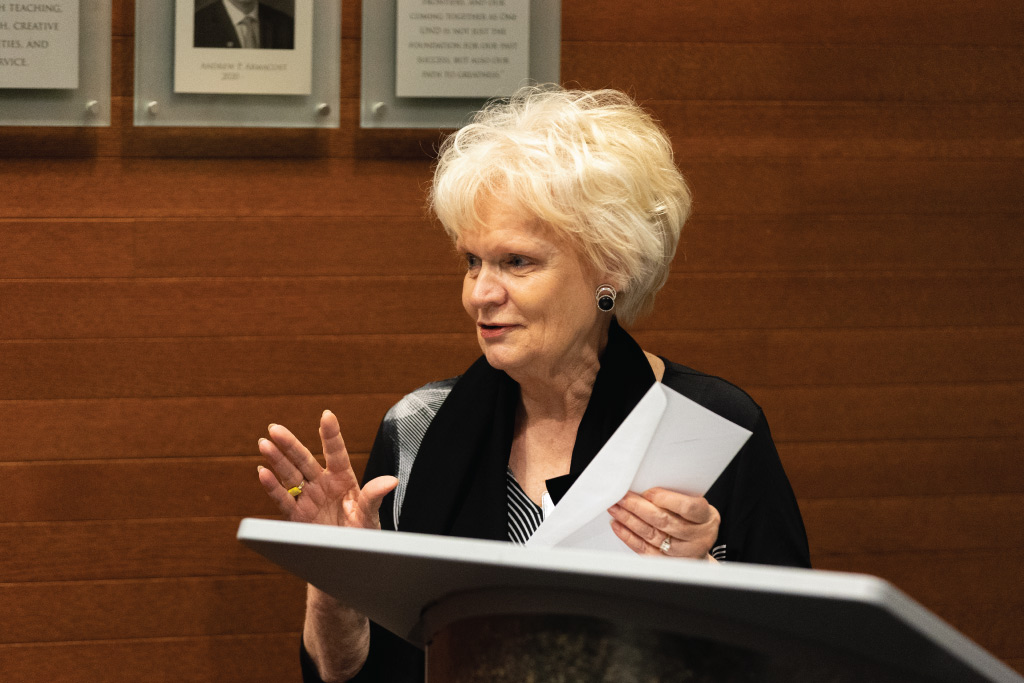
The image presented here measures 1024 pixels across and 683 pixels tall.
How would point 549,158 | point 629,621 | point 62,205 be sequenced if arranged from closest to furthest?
point 629,621 < point 549,158 < point 62,205

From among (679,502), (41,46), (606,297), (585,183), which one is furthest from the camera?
(41,46)

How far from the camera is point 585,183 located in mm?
1757

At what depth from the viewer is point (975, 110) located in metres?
2.66

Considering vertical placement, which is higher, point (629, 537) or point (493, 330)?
point (493, 330)

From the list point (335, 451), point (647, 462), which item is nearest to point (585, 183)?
point (335, 451)

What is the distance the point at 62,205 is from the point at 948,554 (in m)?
2.51

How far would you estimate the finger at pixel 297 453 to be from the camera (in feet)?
4.42

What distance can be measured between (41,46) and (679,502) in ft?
6.35

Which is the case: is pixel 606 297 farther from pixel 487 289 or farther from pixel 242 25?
pixel 242 25

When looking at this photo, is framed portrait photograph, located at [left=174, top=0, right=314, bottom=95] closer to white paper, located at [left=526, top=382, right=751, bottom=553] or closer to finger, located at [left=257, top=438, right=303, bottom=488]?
finger, located at [left=257, top=438, right=303, bottom=488]

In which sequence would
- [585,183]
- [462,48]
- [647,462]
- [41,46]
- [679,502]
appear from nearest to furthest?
[647,462] → [679,502] → [585,183] → [41,46] → [462,48]

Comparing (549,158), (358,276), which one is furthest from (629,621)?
(358,276)

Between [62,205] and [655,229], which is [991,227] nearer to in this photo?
[655,229]

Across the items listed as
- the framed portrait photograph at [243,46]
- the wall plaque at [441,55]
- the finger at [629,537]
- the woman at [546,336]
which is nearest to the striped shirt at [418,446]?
the woman at [546,336]
